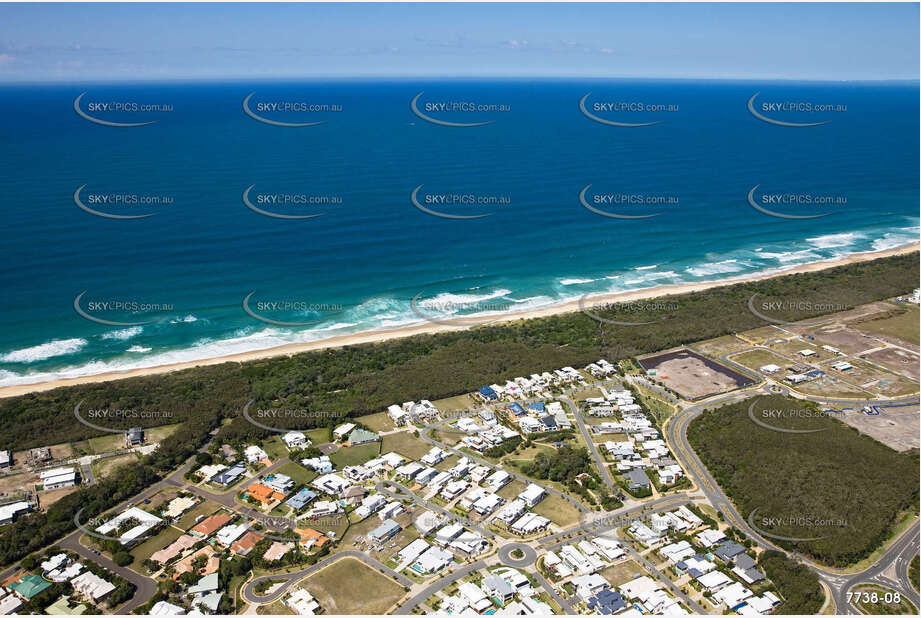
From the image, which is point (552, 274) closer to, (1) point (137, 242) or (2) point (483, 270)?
(2) point (483, 270)

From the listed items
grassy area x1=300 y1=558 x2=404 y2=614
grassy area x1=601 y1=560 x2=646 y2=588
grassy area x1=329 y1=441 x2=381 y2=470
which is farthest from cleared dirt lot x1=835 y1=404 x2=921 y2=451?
grassy area x1=300 y1=558 x2=404 y2=614

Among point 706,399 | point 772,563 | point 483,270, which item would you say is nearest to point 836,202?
point 483,270

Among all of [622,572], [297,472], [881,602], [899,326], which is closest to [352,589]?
[297,472]

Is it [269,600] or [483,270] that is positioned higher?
[483,270]

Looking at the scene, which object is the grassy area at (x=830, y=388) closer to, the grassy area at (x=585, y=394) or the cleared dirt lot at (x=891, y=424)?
the cleared dirt lot at (x=891, y=424)

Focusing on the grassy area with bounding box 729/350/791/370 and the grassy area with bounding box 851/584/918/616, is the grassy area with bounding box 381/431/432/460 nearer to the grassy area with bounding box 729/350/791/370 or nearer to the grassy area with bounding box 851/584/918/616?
the grassy area with bounding box 851/584/918/616

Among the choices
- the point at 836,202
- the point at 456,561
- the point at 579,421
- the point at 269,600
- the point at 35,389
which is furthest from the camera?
the point at 836,202
